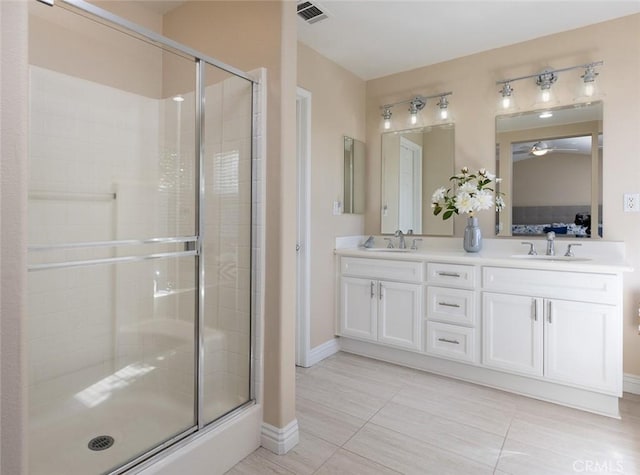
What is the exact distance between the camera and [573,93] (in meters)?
2.54

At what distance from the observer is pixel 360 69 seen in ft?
10.5

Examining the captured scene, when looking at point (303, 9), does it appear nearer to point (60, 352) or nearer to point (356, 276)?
point (356, 276)

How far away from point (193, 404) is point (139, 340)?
0.69 meters

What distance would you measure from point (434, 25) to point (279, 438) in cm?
272

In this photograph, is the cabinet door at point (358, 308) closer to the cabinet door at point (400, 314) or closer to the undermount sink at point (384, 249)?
the cabinet door at point (400, 314)

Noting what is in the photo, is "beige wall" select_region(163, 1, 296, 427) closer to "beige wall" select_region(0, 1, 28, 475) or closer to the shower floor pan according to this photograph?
the shower floor pan

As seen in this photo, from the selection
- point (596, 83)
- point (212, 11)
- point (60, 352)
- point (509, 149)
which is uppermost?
point (212, 11)

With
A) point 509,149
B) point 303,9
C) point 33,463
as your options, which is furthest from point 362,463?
point 303,9

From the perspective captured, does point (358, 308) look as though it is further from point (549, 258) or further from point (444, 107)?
point (444, 107)

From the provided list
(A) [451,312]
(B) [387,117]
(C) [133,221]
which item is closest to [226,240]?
(C) [133,221]

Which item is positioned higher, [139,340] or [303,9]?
[303,9]

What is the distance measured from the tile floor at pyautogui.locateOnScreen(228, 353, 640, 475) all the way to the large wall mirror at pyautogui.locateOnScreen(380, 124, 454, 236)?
4.30 ft

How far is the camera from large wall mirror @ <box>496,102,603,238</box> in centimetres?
250

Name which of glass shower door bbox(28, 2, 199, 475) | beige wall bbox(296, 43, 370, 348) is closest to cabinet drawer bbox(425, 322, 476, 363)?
beige wall bbox(296, 43, 370, 348)
